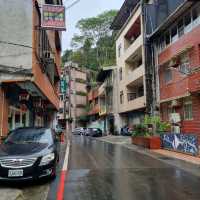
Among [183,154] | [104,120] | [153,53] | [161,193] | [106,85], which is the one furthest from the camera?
[104,120]

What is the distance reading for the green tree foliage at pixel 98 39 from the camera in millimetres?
61562

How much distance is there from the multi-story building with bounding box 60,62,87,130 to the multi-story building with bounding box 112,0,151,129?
33.4 m

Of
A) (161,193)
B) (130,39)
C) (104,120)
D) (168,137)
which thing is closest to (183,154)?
(168,137)

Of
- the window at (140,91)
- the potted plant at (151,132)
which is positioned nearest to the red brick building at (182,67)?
the potted plant at (151,132)

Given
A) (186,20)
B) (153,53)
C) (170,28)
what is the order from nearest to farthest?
(186,20), (170,28), (153,53)

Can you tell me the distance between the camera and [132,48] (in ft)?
122

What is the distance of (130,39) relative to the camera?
140 ft

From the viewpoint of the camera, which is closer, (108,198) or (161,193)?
(108,198)

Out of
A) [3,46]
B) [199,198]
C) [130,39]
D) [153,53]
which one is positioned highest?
[130,39]

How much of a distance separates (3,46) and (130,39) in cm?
2891

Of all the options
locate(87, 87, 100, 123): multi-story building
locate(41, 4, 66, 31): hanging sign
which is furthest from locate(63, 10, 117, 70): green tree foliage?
locate(41, 4, 66, 31): hanging sign

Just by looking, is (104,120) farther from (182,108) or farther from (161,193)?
(161,193)

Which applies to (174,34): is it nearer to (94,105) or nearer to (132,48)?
(132,48)

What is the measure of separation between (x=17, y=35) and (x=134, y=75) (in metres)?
22.7
